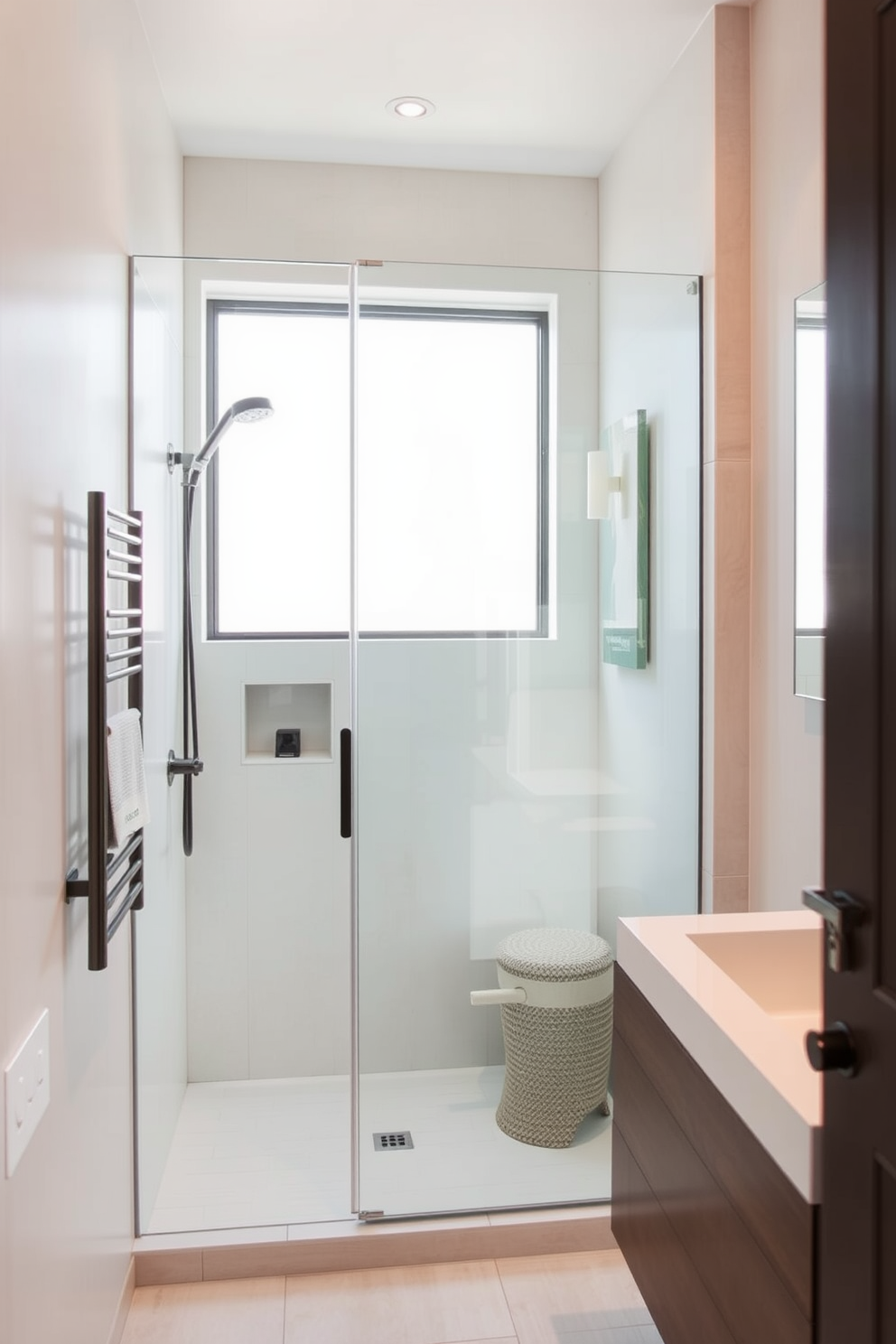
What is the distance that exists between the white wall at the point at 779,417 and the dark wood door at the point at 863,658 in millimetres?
971

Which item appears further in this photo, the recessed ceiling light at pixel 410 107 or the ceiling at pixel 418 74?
the recessed ceiling light at pixel 410 107

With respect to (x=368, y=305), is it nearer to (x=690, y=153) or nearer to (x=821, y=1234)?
(x=690, y=153)

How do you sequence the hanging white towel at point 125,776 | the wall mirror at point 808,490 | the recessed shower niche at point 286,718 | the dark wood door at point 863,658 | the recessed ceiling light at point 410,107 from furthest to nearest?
the recessed shower niche at point 286,718 < the recessed ceiling light at point 410,107 < the wall mirror at point 808,490 < the hanging white towel at point 125,776 < the dark wood door at point 863,658

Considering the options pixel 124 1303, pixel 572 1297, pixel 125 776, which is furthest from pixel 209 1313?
pixel 125 776

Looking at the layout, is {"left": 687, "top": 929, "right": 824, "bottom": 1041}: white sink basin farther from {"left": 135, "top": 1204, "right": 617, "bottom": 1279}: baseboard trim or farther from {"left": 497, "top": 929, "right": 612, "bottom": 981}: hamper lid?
{"left": 135, "top": 1204, "right": 617, "bottom": 1279}: baseboard trim

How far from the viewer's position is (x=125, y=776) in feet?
5.91

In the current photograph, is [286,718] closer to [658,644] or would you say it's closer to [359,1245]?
[658,644]

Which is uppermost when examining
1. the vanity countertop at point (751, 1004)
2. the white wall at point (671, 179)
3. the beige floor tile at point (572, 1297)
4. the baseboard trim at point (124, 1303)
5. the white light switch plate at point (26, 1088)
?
the white wall at point (671, 179)

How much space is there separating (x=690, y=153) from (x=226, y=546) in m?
1.49

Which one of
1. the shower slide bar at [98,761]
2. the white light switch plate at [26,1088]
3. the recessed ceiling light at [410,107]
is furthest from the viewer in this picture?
the recessed ceiling light at [410,107]

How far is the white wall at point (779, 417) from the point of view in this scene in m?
1.98

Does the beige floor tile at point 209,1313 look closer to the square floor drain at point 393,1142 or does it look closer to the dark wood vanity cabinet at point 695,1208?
the square floor drain at point 393,1142

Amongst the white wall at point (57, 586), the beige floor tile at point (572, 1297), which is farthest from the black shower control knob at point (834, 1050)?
the beige floor tile at point (572, 1297)

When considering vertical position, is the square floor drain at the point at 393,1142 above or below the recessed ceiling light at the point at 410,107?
below
